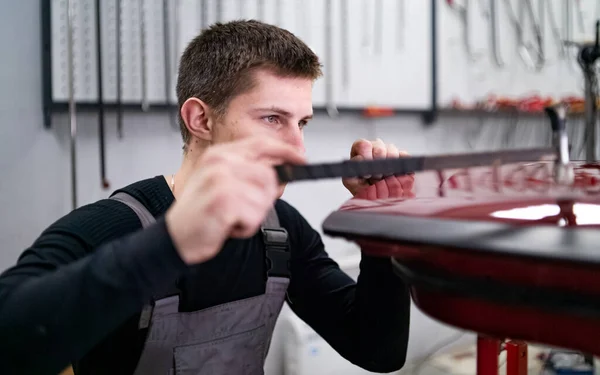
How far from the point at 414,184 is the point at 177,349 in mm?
442

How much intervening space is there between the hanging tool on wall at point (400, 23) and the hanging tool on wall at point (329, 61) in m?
0.28

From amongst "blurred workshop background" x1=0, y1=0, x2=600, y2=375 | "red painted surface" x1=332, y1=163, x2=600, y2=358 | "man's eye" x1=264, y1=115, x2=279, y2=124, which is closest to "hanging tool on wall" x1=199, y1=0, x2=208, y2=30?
"blurred workshop background" x1=0, y1=0, x2=600, y2=375

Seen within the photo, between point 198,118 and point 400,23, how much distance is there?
1.11m

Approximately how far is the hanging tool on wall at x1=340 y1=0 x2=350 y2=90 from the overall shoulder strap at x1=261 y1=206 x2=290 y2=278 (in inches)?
32.8

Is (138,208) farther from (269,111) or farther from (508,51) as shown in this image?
(508,51)

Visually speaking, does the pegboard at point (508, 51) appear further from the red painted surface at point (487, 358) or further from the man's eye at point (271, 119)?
the red painted surface at point (487, 358)

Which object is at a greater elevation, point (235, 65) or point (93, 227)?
point (235, 65)

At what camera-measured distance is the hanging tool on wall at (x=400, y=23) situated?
1.77 metres

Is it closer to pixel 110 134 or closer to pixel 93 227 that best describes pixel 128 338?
pixel 93 227

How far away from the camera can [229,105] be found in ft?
2.84

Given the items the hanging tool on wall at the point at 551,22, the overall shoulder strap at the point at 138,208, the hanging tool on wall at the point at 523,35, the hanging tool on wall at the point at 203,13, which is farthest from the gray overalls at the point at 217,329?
the hanging tool on wall at the point at 551,22

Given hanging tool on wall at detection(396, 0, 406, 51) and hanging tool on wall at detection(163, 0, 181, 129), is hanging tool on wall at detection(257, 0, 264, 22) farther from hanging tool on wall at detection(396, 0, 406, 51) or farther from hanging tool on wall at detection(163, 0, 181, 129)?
hanging tool on wall at detection(396, 0, 406, 51)

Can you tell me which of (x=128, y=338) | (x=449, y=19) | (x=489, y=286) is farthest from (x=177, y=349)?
(x=449, y=19)

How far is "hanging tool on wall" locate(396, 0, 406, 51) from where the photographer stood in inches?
69.8
